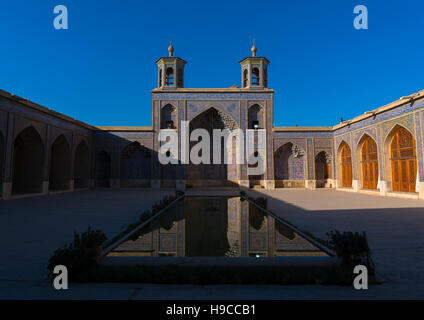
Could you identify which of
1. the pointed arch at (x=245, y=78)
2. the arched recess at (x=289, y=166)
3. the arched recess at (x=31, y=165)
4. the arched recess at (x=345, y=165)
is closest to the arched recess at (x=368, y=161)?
the arched recess at (x=345, y=165)

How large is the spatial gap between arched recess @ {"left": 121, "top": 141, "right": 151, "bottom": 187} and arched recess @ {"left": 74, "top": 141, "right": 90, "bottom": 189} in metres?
2.06

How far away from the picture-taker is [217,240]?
149 inches

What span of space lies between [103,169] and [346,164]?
1530 cm

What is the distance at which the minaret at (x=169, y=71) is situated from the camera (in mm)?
17078

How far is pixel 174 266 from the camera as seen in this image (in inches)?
97.9

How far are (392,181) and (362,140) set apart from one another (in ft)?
9.86

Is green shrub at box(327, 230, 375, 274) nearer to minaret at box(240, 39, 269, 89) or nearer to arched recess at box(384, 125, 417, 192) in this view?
arched recess at box(384, 125, 417, 192)

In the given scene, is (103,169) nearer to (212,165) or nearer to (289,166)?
(212,165)

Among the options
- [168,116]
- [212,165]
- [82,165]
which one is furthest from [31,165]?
[212,165]

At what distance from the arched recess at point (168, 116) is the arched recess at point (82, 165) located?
495 cm

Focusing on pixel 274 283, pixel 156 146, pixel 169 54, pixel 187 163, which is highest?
pixel 169 54

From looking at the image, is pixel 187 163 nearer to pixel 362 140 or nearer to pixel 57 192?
pixel 57 192

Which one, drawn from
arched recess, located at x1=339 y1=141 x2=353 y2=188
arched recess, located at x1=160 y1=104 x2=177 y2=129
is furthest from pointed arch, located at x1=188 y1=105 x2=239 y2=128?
arched recess, located at x1=339 y1=141 x2=353 y2=188
